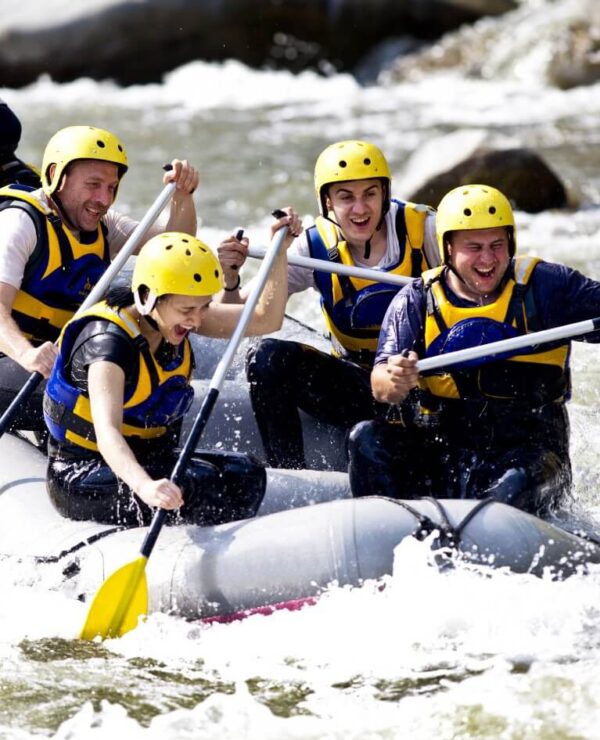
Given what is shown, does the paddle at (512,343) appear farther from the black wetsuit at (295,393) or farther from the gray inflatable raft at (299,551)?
the black wetsuit at (295,393)

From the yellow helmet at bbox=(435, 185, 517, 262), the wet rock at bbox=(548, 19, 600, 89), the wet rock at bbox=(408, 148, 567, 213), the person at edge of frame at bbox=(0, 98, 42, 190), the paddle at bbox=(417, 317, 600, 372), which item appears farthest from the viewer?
the wet rock at bbox=(548, 19, 600, 89)

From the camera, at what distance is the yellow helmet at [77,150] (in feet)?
17.3

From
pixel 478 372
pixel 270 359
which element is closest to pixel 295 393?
pixel 270 359

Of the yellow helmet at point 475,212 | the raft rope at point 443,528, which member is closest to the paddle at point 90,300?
the yellow helmet at point 475,212

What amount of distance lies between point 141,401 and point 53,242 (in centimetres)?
111

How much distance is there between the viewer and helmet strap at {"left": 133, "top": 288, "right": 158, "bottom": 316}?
14.6 feet

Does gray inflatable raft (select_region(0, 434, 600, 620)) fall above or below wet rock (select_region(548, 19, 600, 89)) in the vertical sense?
below

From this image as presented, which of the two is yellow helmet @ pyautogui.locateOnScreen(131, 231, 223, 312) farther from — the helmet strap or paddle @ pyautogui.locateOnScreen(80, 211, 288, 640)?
paddle @ pyautogui.locateOnScreen(80, 211, 288, 640)

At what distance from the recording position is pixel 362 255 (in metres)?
5.54

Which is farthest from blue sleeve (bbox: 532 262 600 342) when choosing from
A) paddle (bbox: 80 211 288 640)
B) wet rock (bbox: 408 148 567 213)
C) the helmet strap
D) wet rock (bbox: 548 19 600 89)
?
wet rock (bbox: 548 19 600 89)

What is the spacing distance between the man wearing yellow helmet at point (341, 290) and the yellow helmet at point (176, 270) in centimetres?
85

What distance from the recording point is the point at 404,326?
4.82 metres

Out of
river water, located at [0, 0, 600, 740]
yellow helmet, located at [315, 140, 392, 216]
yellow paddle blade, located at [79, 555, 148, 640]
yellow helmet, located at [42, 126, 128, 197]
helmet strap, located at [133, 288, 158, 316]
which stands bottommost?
river water, located at [0, 0, 600, 740]

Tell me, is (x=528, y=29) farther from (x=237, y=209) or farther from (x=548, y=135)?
(x=237, y=209)
